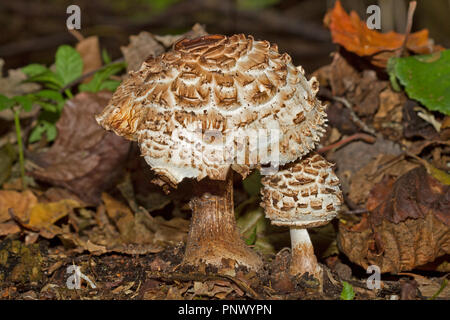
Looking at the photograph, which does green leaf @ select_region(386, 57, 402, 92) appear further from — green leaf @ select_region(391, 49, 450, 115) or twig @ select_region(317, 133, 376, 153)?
twig @ select_region(317, 133, 376, 153)

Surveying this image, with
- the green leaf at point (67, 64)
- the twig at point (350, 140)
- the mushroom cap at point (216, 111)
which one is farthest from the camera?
the green leaf at point (67, 64)

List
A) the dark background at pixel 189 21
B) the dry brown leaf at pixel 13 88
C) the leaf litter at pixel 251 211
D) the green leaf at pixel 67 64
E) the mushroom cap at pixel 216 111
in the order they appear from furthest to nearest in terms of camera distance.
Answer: the dark background at pixel 189 21, the dry brown leaf at pixel 13 88, the green leaf at pixel 67 64, the leaf litter at pixel 251 211, the mushroom cap at pixel 216 111

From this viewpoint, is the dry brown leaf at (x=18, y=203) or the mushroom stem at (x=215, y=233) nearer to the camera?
the mushroom stem at (x=215, y=233)

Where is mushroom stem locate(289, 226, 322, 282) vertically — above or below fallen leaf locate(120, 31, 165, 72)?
below

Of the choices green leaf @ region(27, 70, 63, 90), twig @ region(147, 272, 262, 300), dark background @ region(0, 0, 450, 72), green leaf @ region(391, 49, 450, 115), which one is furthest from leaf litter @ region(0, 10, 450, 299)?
dark background @ region(0, 0, 450, 72)

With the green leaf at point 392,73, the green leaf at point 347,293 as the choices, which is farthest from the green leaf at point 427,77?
the green leaf at point 347,293

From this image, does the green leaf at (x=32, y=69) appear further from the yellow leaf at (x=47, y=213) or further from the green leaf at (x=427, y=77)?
the green leaf at (x=427, y=77)
